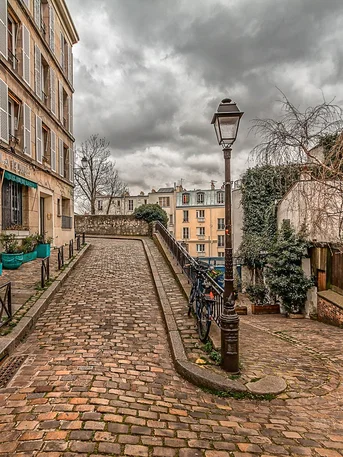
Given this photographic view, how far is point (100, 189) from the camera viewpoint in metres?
38.1

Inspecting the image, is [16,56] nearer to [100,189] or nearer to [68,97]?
[68,97]

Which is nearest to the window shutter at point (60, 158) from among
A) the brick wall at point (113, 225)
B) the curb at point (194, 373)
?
the brick wall at point (113, 225)

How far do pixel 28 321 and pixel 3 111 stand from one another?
807 centimetres

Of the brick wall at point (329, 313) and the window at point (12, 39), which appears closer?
the brick wall at point (329, 313)

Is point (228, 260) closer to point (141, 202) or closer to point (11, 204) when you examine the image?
point (11, 204)

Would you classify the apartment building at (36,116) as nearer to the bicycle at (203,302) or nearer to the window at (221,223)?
the bicycle at (203,302)

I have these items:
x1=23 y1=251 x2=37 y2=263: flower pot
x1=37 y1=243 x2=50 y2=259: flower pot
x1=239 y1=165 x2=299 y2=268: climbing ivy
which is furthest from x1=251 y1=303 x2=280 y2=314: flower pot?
x1=23 y1=251 x2=37 y2=263: flower pot

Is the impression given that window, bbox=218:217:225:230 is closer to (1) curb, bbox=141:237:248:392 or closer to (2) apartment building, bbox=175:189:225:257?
(2) apartment building, bbox=175:189:225:257

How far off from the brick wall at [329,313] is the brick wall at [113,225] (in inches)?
675

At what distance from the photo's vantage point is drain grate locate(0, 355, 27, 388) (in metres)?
3.85

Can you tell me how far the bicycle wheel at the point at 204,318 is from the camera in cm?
524

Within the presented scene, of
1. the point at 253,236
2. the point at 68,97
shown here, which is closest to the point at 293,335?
the point at 253,236

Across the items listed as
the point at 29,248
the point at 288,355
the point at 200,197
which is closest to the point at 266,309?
the point at 288,355

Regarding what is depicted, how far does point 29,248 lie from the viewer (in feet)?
38.4
